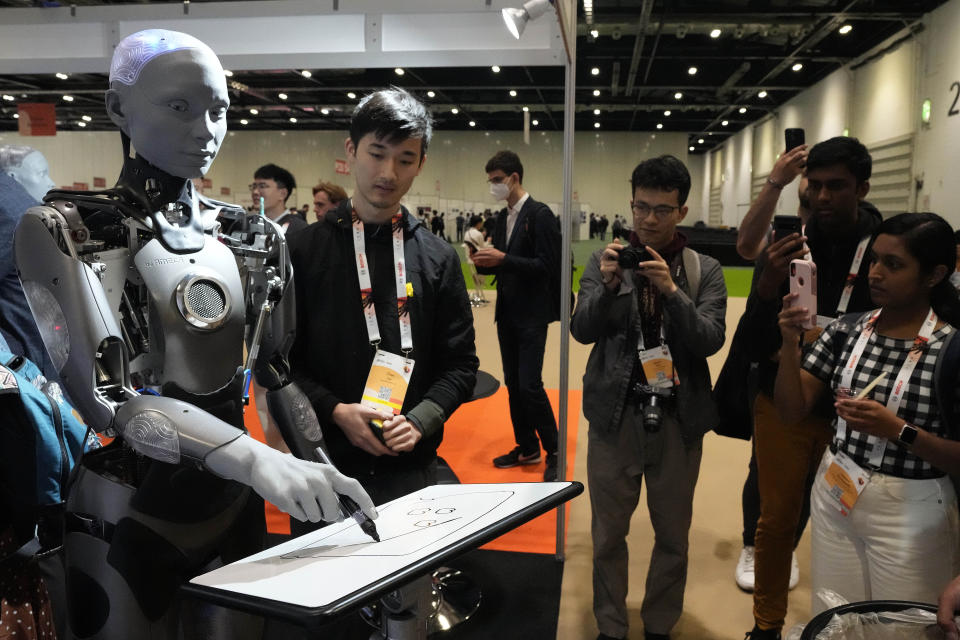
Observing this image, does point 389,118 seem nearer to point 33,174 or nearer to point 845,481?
point 845,481

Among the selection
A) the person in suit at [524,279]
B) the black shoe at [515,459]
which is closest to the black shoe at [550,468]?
the person in suit at [524,279]

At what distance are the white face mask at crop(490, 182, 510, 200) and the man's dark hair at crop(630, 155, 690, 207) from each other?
4.99ft

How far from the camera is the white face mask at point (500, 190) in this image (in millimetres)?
3516

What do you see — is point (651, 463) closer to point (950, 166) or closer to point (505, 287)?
point (505, 287)

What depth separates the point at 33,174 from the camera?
276 centimetres

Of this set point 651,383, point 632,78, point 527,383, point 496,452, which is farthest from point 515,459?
point 632,78

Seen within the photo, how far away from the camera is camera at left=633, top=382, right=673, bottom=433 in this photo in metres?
1.99

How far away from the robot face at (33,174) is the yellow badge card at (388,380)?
6.71ft

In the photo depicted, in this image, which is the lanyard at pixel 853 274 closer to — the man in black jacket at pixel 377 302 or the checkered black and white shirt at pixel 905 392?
the checkered black and white shirt at pixel 905 392

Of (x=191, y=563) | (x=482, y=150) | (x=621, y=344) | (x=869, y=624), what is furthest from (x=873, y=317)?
(x=482, y=150)

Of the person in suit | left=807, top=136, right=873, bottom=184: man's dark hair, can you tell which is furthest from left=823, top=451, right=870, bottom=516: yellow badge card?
the person in suit

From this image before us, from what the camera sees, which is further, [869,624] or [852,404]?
[852,404]

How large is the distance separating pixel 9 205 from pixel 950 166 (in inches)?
319

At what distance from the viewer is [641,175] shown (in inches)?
80.3
